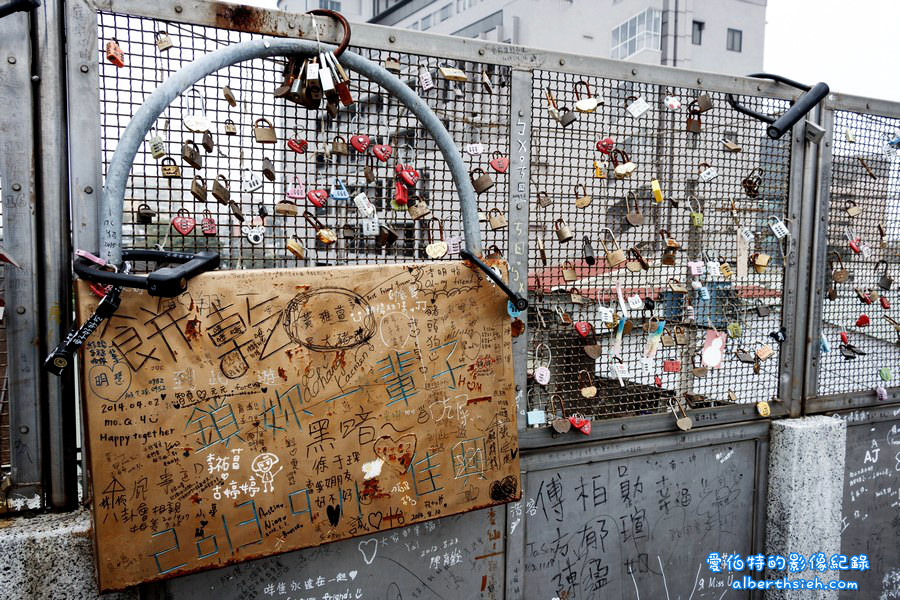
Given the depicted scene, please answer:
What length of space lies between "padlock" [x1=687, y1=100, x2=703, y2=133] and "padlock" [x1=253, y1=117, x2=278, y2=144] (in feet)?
5.97

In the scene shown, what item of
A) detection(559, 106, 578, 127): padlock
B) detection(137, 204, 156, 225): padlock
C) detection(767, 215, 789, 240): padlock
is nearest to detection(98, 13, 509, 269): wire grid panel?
detection(137, 204, 156, 225): padlock

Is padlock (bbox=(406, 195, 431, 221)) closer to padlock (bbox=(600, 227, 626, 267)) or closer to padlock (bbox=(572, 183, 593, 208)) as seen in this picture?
padlock (bbox=(572, 183, 593, 208))

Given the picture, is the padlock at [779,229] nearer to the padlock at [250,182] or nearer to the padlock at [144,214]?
the padlock at [250,182]

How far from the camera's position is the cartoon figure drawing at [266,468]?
1.82m

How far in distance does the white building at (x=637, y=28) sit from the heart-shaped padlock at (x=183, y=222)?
20.1 m

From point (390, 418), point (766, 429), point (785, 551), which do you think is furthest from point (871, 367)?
point (390, 418)

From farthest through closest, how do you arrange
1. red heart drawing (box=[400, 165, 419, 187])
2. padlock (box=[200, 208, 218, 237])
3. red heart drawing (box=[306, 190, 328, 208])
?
red heart drawing (box=[400, 165, 419, 187]) → red heart drawing (box=[306, 190, 328, 208]) → padlock (box=[200, 208, 218, 237])

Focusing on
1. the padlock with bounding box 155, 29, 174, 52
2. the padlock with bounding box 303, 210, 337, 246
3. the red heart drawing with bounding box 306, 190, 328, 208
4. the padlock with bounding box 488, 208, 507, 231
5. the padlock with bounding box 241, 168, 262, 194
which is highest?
the padlock with bounding box 155, 29, 174, 52

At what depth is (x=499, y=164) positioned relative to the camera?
2.25 metres

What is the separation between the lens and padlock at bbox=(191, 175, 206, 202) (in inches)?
71.9

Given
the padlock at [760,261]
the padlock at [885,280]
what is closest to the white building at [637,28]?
the padlock at [885,280]

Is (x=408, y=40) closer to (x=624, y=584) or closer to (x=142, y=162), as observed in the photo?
(x=142, y=162)

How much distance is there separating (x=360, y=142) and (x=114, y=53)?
0.81m

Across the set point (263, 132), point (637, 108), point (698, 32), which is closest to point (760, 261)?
point (637, 108)
